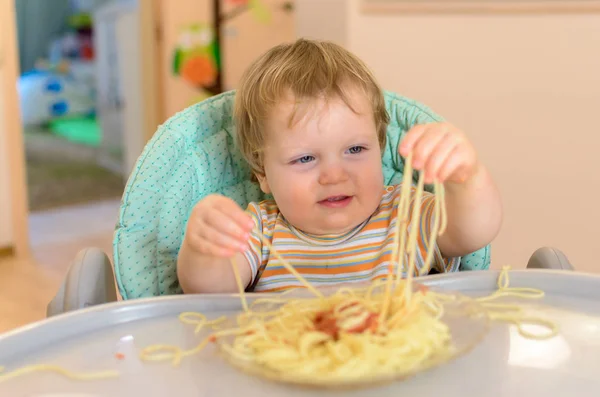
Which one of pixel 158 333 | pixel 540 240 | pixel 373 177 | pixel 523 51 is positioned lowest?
pixel 540 240

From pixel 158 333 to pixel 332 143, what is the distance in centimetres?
36

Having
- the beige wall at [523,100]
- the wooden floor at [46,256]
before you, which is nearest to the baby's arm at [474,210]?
the beige wall at [523,100]

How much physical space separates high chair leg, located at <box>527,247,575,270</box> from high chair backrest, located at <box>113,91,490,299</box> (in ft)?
0.35

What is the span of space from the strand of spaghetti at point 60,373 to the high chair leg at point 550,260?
600 millimetres

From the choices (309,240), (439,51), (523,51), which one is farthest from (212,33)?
(309,240)

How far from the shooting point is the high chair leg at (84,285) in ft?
3.14

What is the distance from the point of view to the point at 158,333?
2.76ft

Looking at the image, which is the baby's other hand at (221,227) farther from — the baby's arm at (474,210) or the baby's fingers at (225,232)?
the baby's arm at (474,210)

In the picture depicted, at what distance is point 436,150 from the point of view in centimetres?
80

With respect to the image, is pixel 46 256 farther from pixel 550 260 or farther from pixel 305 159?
pixel 550 260

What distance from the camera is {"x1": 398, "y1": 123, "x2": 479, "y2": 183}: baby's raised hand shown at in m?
0.79

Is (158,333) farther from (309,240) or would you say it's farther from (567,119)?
(567,119)

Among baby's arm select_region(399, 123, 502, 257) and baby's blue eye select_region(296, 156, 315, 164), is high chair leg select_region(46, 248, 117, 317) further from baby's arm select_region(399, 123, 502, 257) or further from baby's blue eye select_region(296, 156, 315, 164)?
baby's arm select_region(399, 123, 502, 257)

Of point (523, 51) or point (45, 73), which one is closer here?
point (523, 51)
